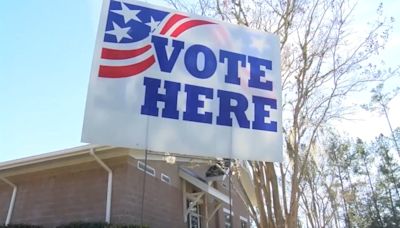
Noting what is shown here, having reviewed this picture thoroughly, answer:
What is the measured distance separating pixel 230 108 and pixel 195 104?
0.31 metres

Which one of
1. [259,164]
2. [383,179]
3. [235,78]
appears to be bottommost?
[235,78]

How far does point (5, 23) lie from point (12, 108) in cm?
328

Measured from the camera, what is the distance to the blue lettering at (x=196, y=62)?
10.4 ft

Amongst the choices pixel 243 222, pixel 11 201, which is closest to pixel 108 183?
pixel 11 201

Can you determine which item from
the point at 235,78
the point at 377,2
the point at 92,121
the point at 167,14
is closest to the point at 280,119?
the point at 235,78

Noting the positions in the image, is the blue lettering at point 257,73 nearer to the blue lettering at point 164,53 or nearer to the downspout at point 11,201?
the blue lettering at point 164,53

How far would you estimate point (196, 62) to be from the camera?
3201mm

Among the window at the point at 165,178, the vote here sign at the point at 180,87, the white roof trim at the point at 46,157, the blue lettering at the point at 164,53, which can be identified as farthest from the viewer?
the window at the point at 165,178

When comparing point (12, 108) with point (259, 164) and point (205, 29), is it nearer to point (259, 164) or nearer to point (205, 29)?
point (259, 164)

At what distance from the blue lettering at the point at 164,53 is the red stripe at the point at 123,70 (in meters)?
0.11

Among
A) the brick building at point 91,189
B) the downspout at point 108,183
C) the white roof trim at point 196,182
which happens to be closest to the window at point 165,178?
the brick building at point 91,189

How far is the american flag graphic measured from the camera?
296 cm

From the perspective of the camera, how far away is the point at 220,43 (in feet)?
11.0

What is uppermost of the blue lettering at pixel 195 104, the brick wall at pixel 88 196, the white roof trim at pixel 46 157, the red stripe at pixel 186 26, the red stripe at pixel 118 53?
the white roof trim at pixel 46 157
